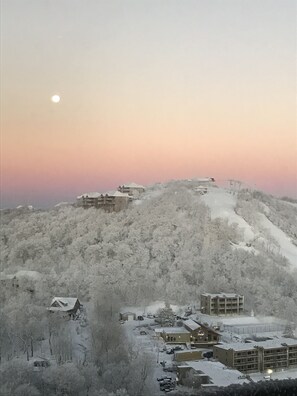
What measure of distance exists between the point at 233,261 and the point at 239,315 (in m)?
1.10

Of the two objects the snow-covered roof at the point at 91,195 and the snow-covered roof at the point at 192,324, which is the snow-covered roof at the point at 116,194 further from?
the snow-covered roof at the point at 192,324

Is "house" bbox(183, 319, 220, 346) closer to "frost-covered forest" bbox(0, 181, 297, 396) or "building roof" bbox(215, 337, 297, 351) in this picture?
"building roof" bbox(215, 337, 297, 351)

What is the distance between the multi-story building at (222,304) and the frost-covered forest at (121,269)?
0.13 metres

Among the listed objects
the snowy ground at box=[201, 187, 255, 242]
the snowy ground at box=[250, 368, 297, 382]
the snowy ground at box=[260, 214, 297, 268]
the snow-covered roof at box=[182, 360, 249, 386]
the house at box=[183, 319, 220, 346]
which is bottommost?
the snowy ground at box=[250, 368, 297, 382]

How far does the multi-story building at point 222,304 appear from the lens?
5.32 meters

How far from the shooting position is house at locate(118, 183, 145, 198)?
6.18 meters

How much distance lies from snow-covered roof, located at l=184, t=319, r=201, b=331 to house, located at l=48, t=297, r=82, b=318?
967 mm

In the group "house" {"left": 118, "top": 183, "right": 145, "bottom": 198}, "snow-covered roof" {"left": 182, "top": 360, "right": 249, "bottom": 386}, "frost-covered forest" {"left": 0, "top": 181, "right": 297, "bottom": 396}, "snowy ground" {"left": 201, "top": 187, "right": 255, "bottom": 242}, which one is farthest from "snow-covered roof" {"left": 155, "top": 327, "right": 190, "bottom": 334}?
"snowy ground" {"left": 201, "top": 187, "right": 255, "bottom": 242}

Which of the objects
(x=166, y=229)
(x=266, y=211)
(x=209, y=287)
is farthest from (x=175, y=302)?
(x=266, y=211)

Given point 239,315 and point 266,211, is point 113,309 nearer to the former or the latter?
point 239,315

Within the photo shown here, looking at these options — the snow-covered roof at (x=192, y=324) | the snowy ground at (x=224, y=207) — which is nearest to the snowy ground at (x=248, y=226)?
the snowy ground at (x=224, y=207)

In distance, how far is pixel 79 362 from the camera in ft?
11.4

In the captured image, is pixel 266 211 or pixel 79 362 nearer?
pixel 79 362

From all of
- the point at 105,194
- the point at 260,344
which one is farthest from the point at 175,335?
the point at 105,194
